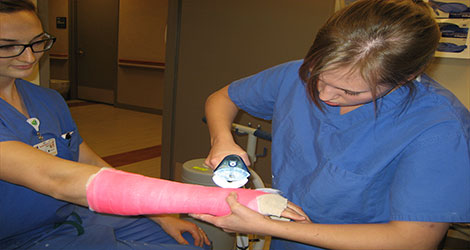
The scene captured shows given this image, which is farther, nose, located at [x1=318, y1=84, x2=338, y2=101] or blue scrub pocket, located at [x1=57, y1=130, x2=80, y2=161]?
blue scrub pocket, located at [x1=57, y1=130, x2=80, y2=161]

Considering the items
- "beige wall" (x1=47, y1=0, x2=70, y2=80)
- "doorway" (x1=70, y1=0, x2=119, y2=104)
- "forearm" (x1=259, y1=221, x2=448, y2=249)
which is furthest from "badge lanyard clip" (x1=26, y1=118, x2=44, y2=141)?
"beige wall" (x1=47, y1=0, x2=70, y2=80)

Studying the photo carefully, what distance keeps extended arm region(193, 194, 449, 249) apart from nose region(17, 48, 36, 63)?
2.41 ft

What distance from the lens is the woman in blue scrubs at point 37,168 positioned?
0.85 metres

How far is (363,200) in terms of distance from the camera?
36.3 inches

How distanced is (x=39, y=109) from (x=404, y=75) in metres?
1.11

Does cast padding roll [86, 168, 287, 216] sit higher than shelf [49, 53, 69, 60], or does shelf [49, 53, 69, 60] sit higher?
cast padding roll [86, 168, 287, 216]

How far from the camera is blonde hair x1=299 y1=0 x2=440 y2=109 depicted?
2.46 ft

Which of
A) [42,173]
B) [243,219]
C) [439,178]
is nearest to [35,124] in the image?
[42,173]

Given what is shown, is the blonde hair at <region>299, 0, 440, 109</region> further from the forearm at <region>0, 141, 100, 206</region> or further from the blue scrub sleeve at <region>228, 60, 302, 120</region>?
the forearm at <region>0, 141, 100, 206</region>

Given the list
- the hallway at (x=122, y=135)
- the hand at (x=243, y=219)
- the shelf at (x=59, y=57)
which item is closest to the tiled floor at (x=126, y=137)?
the hallway at (x=122, y=135)

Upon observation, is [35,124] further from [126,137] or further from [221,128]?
[126,137]

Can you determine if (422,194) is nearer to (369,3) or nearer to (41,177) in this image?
(369,3)

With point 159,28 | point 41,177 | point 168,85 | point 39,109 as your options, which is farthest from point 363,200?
point 159,28

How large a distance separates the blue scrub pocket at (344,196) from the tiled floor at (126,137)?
1676mm
